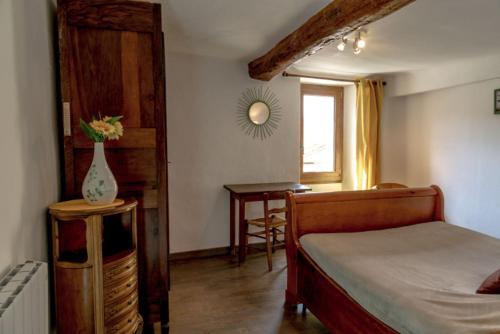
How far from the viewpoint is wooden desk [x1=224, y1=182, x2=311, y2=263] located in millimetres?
3172

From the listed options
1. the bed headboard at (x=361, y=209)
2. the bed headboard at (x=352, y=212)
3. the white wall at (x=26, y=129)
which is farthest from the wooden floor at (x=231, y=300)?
the white wall at (x=26, y=129)

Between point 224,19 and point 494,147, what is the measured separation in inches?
125

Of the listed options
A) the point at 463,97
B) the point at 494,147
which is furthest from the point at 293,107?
the point at 494,147

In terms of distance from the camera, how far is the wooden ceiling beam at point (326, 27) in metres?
1.83

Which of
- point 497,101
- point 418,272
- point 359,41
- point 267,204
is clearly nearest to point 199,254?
point 267,204

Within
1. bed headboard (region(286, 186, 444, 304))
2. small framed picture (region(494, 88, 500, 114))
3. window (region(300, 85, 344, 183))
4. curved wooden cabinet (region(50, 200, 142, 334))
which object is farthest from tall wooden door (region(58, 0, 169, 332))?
small framed picture (region(494, 88, 500, 114))

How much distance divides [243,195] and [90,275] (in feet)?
6.09

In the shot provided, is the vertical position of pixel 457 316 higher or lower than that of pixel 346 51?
lower

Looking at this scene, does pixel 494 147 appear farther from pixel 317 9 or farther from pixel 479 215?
pixel 317 9

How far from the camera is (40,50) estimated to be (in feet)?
4.97

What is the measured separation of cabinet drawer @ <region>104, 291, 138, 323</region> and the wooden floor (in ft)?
1.70

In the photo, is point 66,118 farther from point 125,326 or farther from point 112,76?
point 125,326

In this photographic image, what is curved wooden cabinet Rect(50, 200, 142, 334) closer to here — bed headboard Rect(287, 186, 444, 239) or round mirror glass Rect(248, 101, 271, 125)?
bed headboard Rect(287, 186, 444, 239)

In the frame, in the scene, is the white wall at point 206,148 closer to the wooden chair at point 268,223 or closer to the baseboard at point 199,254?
the baseboard at point 199,254
